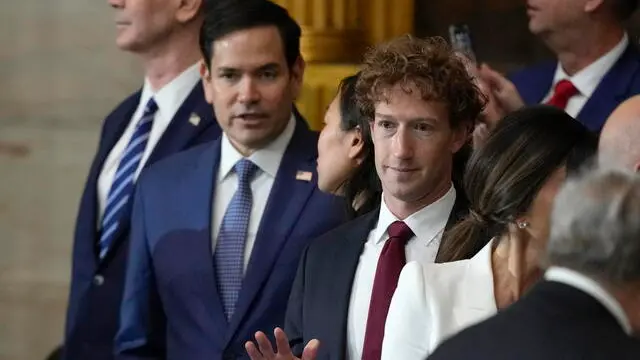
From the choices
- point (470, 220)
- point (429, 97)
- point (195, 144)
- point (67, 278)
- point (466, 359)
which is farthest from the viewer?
point (67, 278)

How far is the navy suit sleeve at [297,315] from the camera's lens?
11.0ft

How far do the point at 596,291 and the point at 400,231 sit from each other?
1.12m

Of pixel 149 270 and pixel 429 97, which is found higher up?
pixel 429 97

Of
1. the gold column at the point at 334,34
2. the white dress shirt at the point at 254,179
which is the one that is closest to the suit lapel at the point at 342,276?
the white dress shirt at the point at 254,179

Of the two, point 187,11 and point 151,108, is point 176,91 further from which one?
point 187,11

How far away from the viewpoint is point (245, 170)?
3904 millimetres

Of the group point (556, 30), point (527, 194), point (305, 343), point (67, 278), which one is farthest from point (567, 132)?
point (67, 278)

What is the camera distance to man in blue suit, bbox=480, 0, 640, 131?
14.3 ft

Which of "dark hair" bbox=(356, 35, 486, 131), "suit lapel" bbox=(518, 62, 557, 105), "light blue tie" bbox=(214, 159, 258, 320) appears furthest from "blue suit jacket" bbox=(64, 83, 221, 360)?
"dark hair" bbox=(356, 35, 486, 131)

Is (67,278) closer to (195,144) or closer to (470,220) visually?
(195,144)

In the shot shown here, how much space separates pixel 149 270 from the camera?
3971 mm

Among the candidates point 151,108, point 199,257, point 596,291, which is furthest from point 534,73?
point 596,291

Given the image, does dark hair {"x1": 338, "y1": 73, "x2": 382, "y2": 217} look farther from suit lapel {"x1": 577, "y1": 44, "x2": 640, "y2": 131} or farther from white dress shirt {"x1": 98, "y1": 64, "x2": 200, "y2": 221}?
white dress shirt {"x1": 98, "y1": 64, "x2": 200, "y2": 221}

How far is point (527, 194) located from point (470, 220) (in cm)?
24
